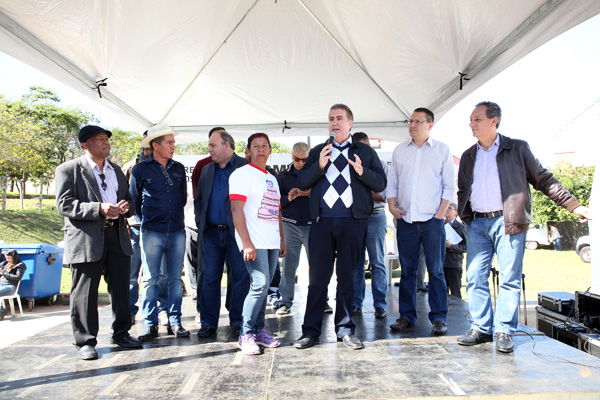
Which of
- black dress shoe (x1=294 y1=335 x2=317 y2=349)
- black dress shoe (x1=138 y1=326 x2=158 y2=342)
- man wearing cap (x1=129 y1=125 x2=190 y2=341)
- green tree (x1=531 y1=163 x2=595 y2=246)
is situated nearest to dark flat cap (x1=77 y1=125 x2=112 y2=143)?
man wearing cap (x1=129 y1=125 x2=190 y2=341)

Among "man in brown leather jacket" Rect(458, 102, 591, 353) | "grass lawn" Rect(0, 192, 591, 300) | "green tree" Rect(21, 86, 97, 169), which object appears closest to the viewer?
"man in brown leather jacket" Rect(458, 102, 591, 353)

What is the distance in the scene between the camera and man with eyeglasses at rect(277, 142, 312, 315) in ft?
15.8

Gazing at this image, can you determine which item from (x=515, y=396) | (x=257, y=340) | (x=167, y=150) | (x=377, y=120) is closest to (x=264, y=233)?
(x=257, y=340)

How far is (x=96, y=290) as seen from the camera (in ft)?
11.3

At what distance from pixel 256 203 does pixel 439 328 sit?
1990mm

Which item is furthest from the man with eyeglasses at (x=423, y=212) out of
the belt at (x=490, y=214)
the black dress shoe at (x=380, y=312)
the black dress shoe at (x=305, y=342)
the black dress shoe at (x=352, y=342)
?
the black dress shoe at (x=305, y=342)

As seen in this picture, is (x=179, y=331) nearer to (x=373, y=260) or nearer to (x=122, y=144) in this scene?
(x=373, y=260)

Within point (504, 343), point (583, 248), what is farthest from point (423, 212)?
point (583, 248)

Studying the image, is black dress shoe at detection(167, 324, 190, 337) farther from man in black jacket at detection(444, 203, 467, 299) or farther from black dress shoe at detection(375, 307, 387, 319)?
man in black jacket at detection(444, 203, 467, 299)

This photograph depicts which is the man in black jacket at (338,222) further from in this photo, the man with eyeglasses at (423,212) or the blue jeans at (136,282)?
the blue jeans at (136,282)

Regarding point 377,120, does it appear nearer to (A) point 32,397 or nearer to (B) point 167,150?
(B) point 167,150

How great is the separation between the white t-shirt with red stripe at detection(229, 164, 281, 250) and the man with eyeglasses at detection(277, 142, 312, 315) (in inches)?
53.4

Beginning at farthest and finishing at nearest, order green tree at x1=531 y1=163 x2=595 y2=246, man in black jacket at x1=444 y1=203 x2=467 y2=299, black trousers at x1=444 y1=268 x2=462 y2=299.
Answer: green tree at x1=531 y1=163 x2=595 y2=246 → black trousers at x1=444 y1=268 x2=462 y2=299 → man in black jacket at x1=444 y1=203 x2=467 y2=299

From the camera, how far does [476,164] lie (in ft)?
11.6
